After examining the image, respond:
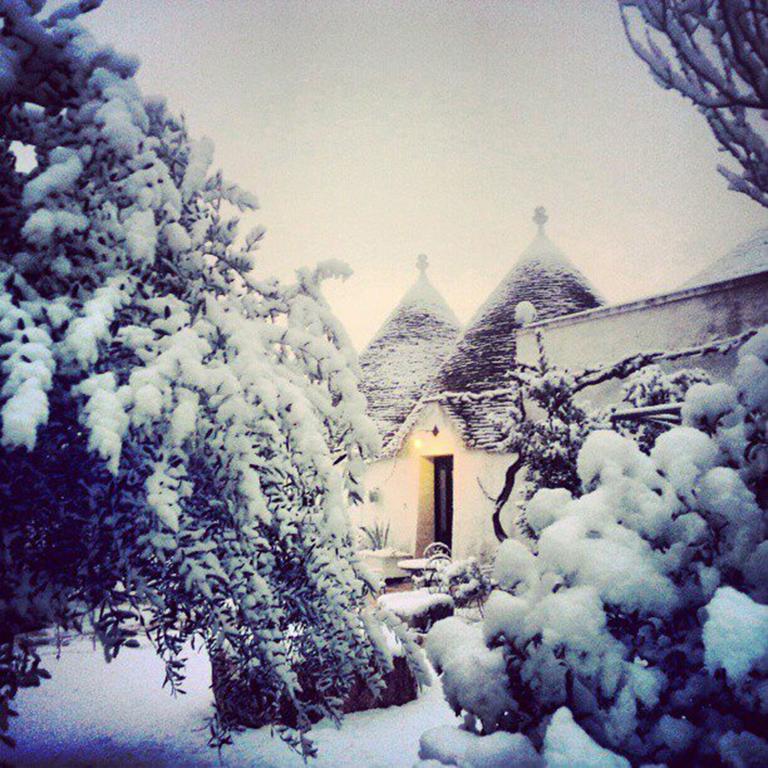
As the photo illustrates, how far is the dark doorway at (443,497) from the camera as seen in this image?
44.6 ft

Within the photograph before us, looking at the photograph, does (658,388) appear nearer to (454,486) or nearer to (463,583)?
(463,583)

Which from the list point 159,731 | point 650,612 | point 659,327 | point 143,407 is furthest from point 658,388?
point 143,407

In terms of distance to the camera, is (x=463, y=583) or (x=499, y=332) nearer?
(x=463, y=583)

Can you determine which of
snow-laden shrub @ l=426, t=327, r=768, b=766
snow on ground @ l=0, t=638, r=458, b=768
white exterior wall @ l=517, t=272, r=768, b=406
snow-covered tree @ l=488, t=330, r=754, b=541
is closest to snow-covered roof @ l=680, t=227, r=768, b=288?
white exterior wall @ l=517, t=272, r=768, b=406

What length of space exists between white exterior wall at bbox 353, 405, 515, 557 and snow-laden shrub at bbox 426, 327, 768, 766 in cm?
927

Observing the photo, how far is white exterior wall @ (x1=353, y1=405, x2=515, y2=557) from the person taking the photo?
11.9 meters

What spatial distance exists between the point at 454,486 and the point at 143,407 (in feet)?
35.4

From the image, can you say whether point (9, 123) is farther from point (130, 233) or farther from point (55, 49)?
point (130, 233)

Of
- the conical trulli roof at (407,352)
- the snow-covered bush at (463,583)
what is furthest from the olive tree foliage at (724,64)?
the conical trulli roof at (407,352)

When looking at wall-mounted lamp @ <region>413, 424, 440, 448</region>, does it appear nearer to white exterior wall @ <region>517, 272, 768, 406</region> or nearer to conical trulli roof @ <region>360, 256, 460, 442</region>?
conical trulli roof @ <region>360, 256, 460, 442</region>

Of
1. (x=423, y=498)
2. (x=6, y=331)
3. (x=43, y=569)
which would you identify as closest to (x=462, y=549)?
(x=423, y=498)

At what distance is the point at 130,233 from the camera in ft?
9.14

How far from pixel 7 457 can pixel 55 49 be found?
7.16 ft

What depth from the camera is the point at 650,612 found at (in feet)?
6.33
